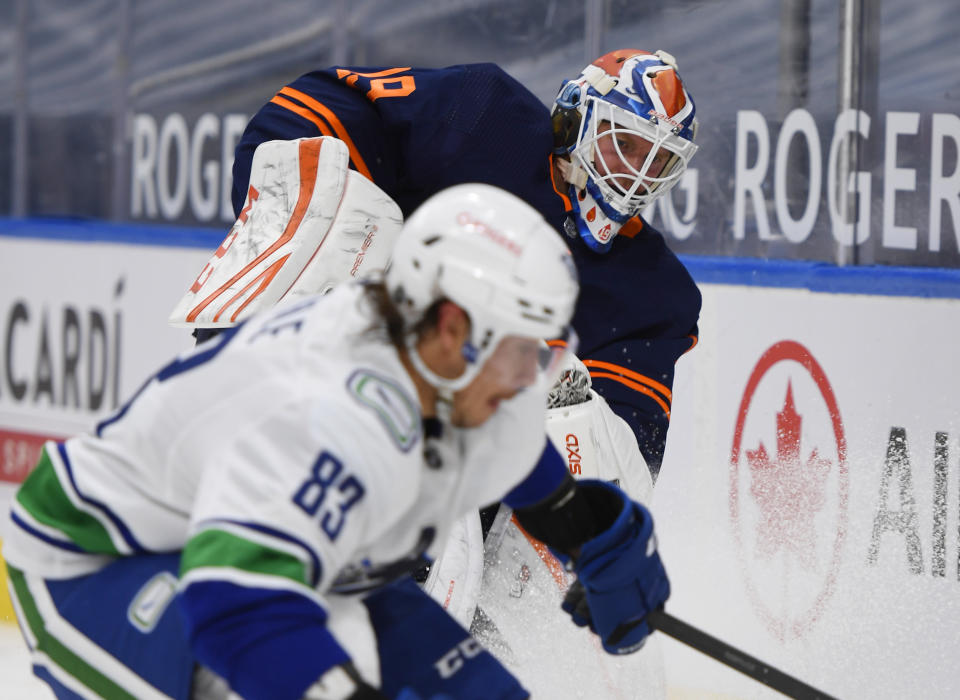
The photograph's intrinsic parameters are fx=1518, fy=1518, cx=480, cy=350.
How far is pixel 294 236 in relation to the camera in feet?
8.26

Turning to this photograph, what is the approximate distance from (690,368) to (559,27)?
0.99 m

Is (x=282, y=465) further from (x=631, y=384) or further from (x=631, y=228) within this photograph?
(x=631, y=228)

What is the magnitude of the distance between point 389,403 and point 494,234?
0.22 metres

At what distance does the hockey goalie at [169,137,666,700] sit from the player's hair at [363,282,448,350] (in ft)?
2.60

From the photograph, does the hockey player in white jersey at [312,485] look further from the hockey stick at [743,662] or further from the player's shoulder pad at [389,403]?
the hockey stick at [743,662]

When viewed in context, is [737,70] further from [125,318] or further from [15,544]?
[15,544]

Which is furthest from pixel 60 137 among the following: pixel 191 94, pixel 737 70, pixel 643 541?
pixel 643 541

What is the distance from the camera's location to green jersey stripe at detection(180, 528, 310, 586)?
1416 millimetres

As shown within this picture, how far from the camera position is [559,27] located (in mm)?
3799

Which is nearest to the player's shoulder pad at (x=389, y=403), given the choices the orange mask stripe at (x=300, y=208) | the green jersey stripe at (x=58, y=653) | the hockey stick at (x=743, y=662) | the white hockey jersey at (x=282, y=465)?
the white hockey jersey at (x=282, y=465)

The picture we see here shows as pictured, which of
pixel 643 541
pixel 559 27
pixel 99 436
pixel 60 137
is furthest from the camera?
pixel 60 137

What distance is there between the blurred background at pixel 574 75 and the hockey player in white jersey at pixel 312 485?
1.68 metres

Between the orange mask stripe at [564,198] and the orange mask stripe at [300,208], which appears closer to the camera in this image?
the orange mask stripe at [300,208]

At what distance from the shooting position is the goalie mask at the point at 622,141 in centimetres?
274
